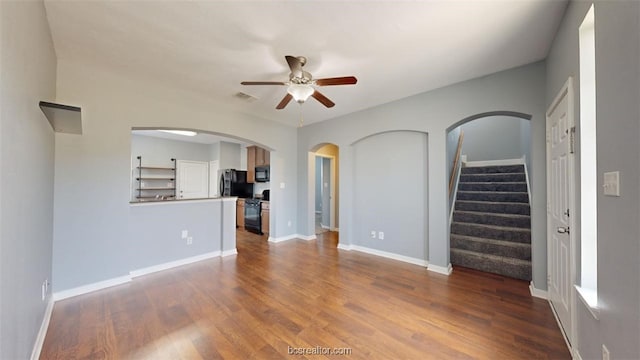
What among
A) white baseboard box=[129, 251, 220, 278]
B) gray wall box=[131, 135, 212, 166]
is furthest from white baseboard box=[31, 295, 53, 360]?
gray wall box=[131, 135, 212, 166]

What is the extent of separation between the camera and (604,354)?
1.25 metres

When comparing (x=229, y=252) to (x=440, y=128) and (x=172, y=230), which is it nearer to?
(x=172, y=230)

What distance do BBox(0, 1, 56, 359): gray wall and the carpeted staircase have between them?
460 cm

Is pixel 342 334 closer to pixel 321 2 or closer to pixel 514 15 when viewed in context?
pixel 321 2

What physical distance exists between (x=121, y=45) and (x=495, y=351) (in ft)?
14.4

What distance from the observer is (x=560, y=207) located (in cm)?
213

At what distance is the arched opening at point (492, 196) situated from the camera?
130 inches

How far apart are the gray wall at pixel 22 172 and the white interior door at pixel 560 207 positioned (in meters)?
3.60

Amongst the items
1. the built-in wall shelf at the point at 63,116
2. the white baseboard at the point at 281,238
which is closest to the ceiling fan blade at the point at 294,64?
the built-in wall shelf at the point at 63,116

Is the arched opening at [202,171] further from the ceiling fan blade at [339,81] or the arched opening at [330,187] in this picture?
the ceiling fan blade at [339,81]

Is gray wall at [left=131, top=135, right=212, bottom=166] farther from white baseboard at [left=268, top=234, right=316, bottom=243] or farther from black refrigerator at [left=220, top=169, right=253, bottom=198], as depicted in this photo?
white baseboard at [left=268, top=234, right=316, bottom=243]

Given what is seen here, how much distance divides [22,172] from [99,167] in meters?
1.67

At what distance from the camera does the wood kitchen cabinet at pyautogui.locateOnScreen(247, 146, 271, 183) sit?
6.46 metres

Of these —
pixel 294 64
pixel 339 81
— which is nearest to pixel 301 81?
pixel 294 64
